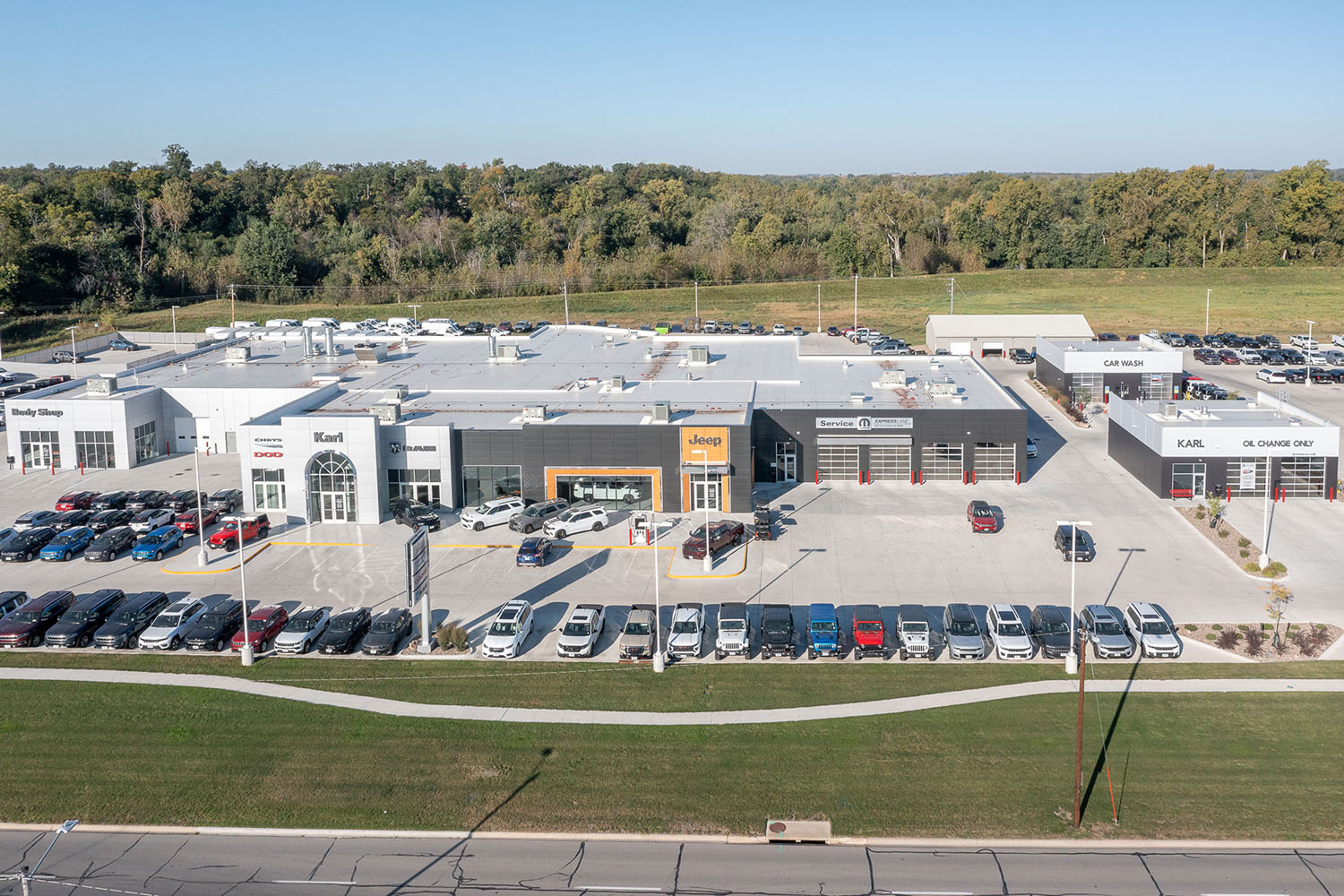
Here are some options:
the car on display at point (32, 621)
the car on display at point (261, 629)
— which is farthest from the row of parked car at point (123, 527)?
the car on display at point (261, 629)

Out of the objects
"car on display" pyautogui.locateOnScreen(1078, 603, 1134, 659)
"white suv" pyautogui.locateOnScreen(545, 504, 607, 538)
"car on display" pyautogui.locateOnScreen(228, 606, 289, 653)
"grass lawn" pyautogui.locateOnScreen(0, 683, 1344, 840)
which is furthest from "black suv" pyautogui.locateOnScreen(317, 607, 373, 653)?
"car on display" pyautogui.locateOnScreen(1078, 603, 1134, 659)

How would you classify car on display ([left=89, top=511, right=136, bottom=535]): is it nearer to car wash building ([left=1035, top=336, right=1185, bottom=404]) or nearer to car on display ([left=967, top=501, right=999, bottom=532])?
car on display ([left=967, top=501, right=999, bottom=532])

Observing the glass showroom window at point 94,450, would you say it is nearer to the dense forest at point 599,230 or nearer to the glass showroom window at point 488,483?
the glass showroom window at point 488,483

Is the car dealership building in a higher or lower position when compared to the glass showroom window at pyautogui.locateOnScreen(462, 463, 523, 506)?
higher

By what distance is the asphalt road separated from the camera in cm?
2336

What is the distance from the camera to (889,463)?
58094mm

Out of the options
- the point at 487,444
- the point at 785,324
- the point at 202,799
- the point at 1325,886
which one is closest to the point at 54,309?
the point at 785,324

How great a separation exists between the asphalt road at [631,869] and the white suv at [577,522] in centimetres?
2324

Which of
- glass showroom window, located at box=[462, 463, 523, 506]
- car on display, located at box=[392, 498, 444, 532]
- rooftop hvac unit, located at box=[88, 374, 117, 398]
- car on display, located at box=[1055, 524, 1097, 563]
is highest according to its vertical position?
rooftop hvac unit, located at box=[88, 374, 117, 398]

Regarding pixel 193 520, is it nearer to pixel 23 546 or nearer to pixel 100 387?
pixel 23 546

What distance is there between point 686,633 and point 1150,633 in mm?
14753

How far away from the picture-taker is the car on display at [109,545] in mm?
45500

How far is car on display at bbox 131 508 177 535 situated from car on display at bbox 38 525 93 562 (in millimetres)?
1883

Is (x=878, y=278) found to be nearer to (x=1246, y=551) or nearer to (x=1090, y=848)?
(x=1246, y=551)
